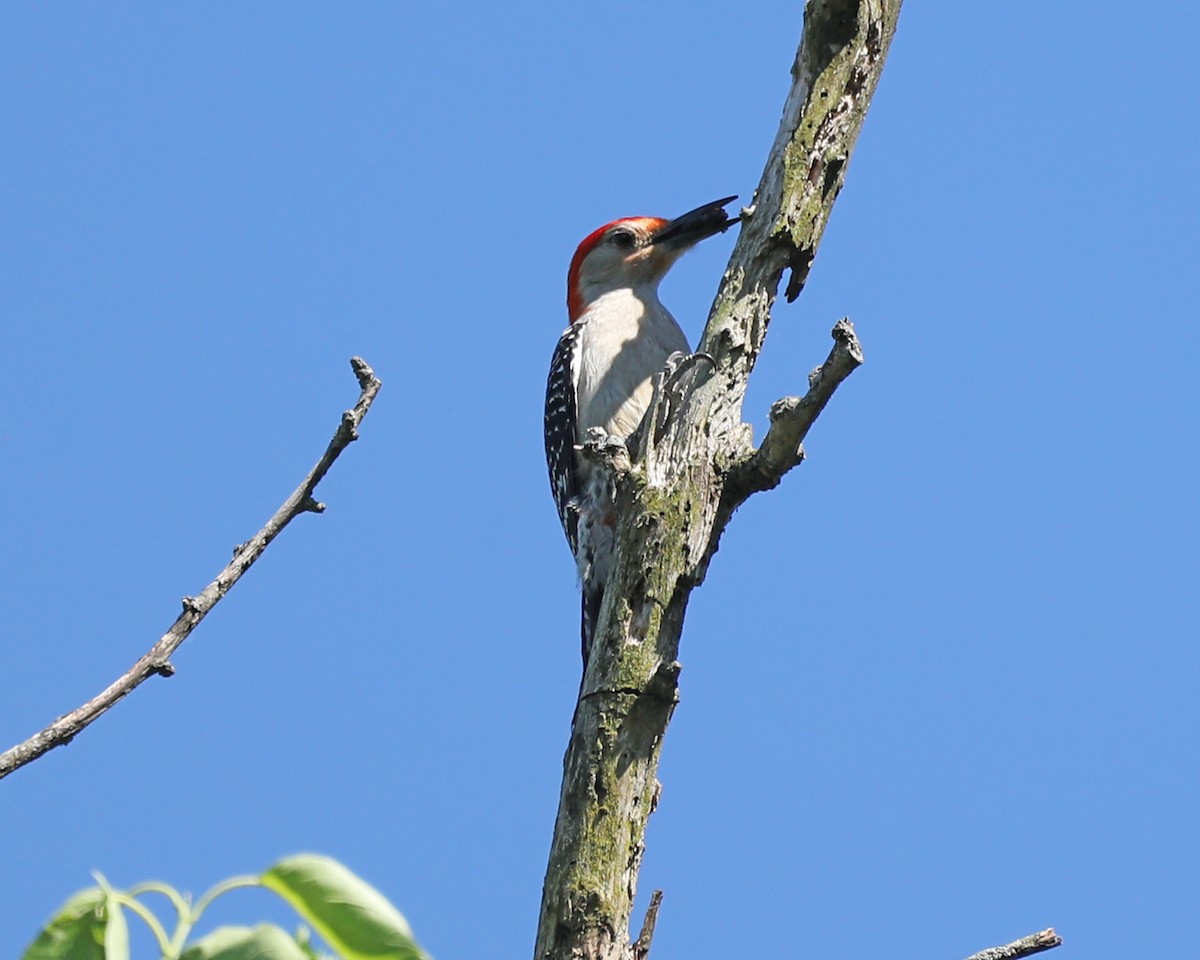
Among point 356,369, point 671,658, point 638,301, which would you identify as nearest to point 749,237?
point 671,658

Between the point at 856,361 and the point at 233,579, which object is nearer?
the point at 233,579

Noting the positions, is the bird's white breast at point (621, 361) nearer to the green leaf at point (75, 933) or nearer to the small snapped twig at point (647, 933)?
the small snapped twig at point (647, 933)

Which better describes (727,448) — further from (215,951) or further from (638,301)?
(638,301)

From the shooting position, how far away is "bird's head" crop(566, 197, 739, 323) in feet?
28.3

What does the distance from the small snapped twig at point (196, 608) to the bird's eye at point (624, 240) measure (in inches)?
224

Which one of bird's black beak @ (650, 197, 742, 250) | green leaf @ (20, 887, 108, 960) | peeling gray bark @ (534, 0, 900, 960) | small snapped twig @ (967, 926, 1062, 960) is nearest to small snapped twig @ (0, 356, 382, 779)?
green leaf @ (20, 887, 108, 960)

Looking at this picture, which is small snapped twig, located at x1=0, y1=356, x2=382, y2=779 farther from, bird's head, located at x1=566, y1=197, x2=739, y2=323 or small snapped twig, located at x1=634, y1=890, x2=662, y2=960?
bird's head, located at x1=566, y1=197, x2=739, y2=323

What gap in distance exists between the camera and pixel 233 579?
9.27 feet

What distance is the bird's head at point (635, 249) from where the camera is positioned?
8.63m

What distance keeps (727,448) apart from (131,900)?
2.84 metres

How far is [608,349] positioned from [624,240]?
1.09 m

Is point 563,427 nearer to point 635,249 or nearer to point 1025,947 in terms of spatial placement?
point 635,249

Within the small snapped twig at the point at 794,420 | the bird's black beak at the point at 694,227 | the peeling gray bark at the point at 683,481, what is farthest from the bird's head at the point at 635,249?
the small snapped twig at the point at 794,420

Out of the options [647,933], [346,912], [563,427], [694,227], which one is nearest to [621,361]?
[563,427]
